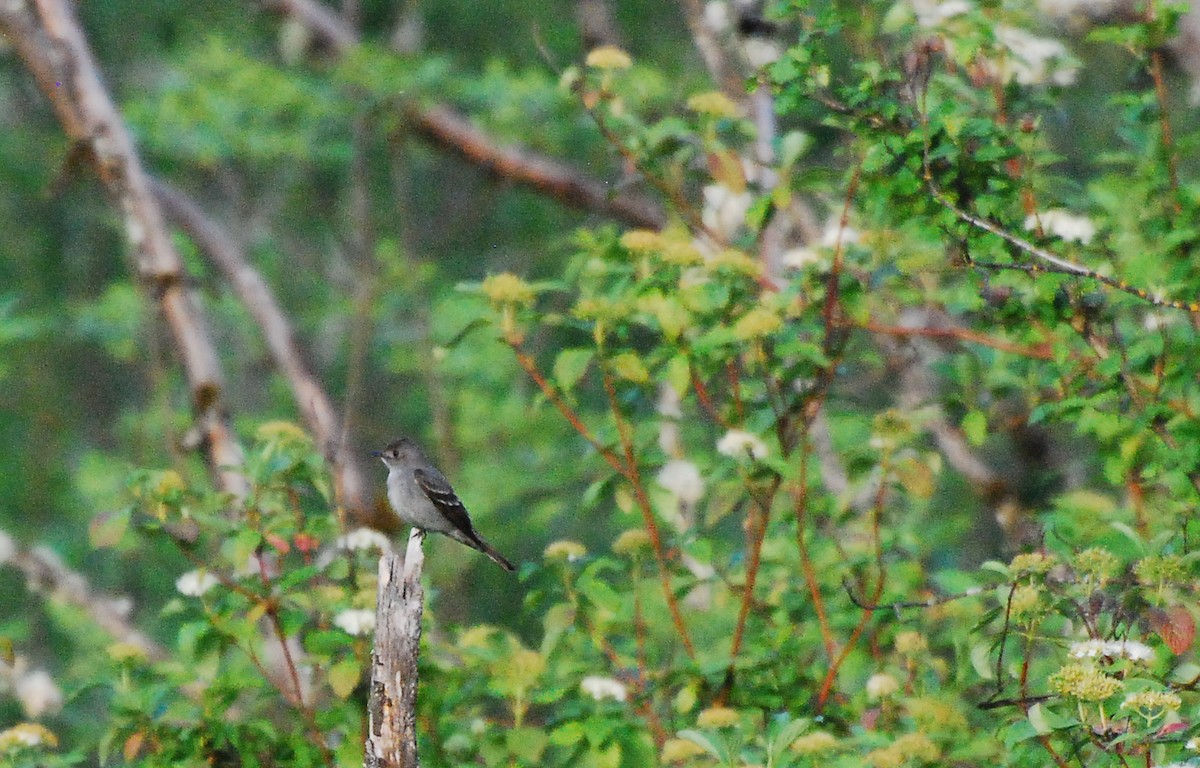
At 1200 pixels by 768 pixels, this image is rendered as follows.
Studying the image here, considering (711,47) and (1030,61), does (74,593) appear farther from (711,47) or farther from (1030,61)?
(1030,61)

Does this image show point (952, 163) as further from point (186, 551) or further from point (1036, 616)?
point (186, 551)

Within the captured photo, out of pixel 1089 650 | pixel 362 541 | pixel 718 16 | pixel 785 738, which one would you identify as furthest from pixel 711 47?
pixel 1089 650

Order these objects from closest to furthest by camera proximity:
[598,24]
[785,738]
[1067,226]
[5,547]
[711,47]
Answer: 1. [785,738]
2. [1067,226]
3. [5,547]
4. [711,47]
5. [598,24]

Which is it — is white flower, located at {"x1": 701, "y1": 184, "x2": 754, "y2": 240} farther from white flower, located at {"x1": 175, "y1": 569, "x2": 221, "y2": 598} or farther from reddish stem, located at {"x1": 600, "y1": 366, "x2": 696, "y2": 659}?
white flower, located at {"x1": 175, "y1": 569, "x2": 221, "y2": 598}

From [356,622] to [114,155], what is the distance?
3.10m

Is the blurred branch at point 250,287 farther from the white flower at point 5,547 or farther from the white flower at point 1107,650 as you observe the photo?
the white flower at point 1107,650

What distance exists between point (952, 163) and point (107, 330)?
11.7 meters

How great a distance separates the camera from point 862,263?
4.70 m

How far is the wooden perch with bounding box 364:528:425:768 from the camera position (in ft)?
11.1

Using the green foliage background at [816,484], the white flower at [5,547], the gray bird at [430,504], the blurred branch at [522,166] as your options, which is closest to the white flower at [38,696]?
the green foliage background at [816,484]

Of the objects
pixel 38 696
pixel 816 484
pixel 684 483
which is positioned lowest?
pixel 684 483

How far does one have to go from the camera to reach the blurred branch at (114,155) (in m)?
6.28

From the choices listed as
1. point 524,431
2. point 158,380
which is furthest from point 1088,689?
point 524,431

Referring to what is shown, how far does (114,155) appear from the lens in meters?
6.32
